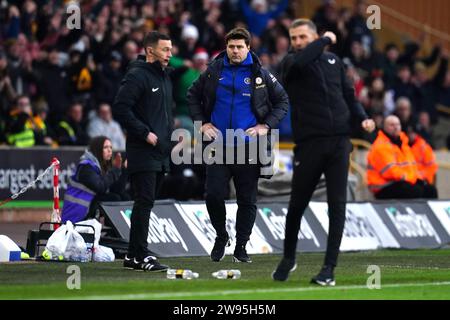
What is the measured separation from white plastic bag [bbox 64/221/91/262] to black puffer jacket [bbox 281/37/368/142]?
12.0ft

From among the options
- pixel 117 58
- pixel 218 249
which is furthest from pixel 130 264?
pixel 117 58

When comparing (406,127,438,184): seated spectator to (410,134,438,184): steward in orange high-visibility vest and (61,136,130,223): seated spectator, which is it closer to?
(410,134,438,184): steward in orange high-visibility vest

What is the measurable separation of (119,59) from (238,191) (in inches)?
377

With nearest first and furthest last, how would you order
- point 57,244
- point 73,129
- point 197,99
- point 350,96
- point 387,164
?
point 350,96 → point 57,244 → point 197,99 → point 387,164 → point 73,129

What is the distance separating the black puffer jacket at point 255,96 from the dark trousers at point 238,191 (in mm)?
552

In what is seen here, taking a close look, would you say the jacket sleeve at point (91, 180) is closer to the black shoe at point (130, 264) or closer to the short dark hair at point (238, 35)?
the short dark hair at point (238, 35)

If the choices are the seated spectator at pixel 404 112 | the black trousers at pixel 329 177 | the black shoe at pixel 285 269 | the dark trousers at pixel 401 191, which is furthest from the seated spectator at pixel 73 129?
the black trousers at pixel 329 177

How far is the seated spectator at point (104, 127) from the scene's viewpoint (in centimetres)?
2188

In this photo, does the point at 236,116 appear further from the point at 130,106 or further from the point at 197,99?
the point at 130,106

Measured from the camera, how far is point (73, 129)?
71.3 ft

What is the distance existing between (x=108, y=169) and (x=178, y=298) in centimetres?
629

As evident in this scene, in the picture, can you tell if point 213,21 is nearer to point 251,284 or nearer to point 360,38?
point 360,38
